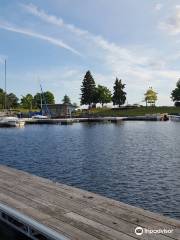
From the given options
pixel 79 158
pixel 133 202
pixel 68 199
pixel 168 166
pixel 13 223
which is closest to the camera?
pixel 13 223

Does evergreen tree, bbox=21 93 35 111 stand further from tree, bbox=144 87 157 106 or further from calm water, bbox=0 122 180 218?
calm water, bbox=0 122 180 218

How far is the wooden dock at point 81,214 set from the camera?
8.57m

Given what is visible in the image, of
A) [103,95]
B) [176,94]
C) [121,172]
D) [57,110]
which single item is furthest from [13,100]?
[121,172]

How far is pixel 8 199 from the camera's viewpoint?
12.1 metres

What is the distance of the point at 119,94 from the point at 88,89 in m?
14.5

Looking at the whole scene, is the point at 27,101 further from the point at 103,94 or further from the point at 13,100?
the point at 103,94

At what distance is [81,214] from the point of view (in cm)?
1012

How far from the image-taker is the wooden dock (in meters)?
8.57

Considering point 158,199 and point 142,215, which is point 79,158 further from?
point 142,215

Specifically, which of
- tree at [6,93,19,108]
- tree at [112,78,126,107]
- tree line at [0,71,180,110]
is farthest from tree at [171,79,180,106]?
tree at [6,93,19,108]

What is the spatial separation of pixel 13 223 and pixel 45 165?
19772mm

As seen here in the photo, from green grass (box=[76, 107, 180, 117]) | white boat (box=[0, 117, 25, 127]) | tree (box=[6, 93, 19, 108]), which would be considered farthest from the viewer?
tree (box=[6, 93, 19, 108])

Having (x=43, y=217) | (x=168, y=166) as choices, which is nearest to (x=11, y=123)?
(x=168, y=166)

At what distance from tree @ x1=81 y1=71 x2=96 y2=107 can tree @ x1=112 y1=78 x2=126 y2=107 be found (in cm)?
968
